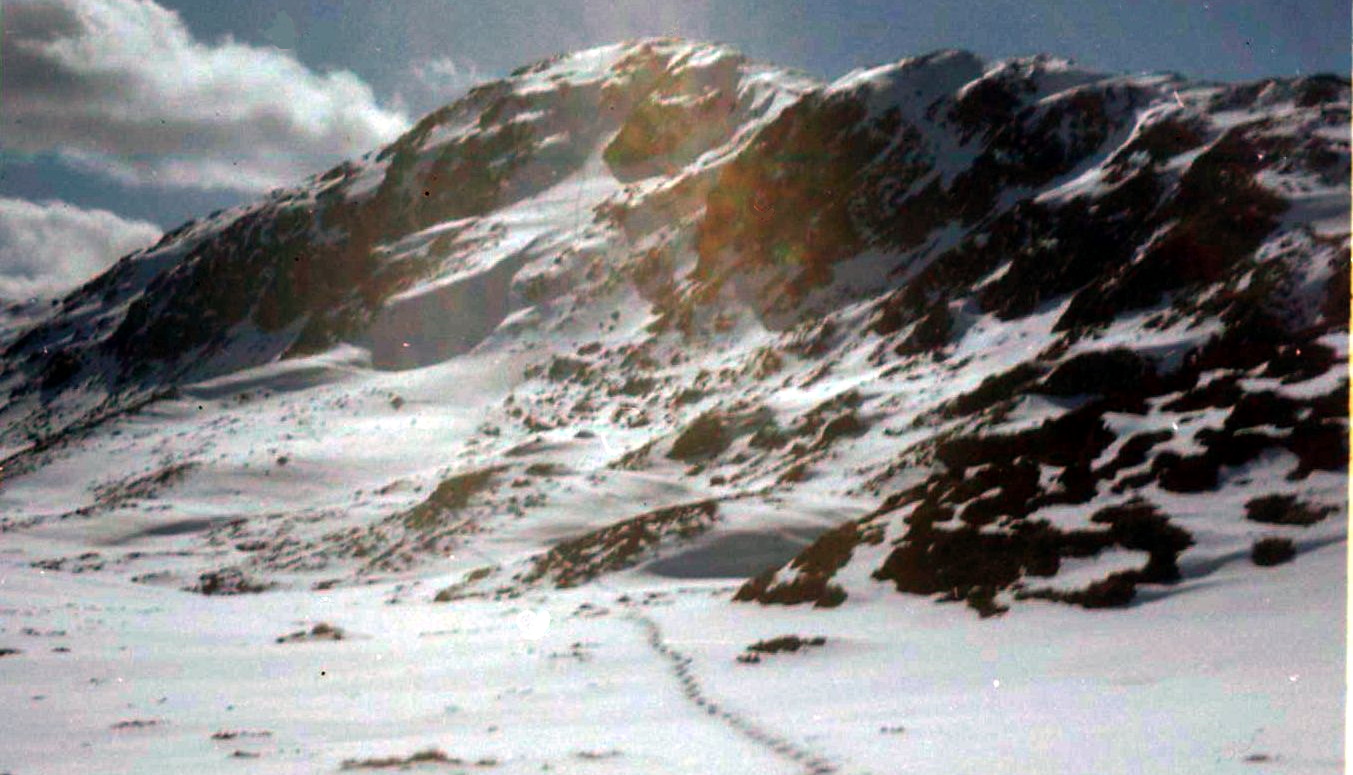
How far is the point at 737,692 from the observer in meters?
12.7

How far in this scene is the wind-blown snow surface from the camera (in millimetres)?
10781

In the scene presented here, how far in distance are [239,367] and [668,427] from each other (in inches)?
3354

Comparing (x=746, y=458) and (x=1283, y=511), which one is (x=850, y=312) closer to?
(x=746, y=458)

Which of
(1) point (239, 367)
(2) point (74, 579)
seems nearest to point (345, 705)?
(2) point (74, 579)

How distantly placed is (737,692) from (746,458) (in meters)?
47.0

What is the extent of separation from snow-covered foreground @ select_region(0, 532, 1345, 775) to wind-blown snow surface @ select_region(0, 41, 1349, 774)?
0.28 ft

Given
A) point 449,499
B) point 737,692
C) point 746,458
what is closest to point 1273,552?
point 737,692

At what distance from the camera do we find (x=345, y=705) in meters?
12.2

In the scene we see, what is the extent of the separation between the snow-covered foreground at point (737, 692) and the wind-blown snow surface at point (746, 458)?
9 cm

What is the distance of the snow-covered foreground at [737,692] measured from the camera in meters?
8.66

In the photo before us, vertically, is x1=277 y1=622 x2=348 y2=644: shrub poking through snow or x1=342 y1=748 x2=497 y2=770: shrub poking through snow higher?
x1=277 y1=622 x2=348 y2=644: shrub poking through snow

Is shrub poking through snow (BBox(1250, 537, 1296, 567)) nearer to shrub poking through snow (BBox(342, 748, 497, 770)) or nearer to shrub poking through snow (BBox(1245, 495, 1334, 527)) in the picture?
shrub poking through snow (BBox(1245, 495, 1334, 527))

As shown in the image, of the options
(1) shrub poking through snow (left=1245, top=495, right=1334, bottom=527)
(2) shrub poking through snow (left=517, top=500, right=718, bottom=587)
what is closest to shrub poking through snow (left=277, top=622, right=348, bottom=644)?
(2) shrub poking through snow (left=517, top=500, right=718, bottom=587)

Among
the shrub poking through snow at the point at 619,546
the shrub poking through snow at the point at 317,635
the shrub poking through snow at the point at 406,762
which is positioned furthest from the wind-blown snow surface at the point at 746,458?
the shrub poking through snow at the point at 317,635
